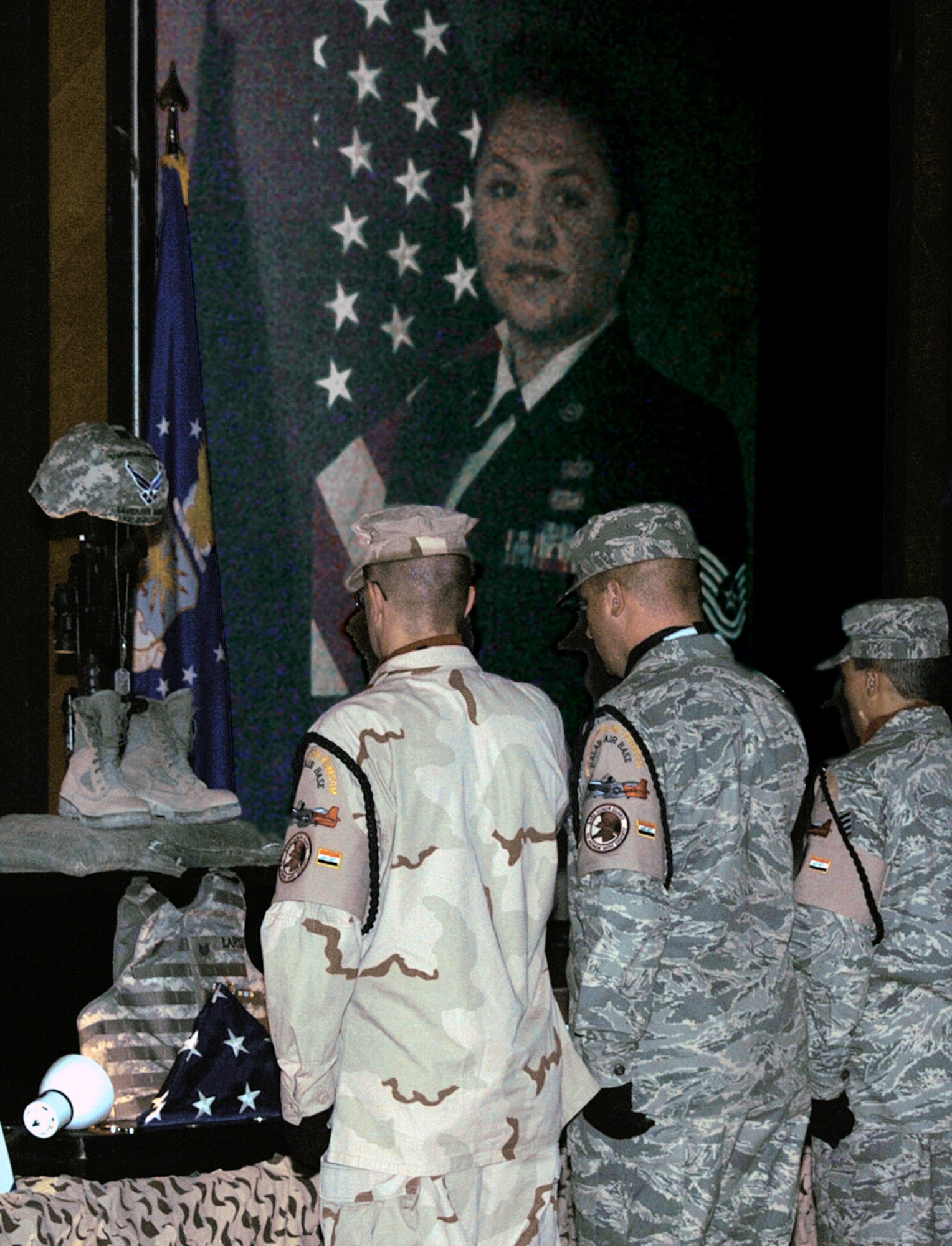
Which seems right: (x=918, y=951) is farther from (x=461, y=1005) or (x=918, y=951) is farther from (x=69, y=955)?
(x=69, y=955)

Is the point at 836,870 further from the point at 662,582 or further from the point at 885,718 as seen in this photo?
the point at 662,582

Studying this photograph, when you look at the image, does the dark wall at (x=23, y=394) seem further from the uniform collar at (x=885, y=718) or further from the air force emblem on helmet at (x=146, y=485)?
the uniform collar at (x=885, y=718)

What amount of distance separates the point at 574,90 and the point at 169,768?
3.26 metres

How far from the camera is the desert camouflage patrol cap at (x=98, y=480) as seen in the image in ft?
7.82

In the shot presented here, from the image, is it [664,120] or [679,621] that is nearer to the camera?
[679,621]

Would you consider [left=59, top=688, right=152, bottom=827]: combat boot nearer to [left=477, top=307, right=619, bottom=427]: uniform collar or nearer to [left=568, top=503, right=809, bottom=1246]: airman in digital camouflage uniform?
[left=568, top=503, right=809, bottom=1246]: airman in digital camouflage uniform

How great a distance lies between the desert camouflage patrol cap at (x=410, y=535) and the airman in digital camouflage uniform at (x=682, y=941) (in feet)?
1.19

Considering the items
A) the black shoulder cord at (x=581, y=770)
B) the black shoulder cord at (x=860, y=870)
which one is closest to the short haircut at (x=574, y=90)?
the black shoulder cord at (x=860, y=870)

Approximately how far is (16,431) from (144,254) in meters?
0.64

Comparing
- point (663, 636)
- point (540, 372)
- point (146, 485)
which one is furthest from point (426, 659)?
point (540, 372)

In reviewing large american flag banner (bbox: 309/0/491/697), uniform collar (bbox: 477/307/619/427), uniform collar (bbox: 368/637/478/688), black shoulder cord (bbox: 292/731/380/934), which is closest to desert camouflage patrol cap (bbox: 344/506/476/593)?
uniform collar (bbox: 368/637/478/688)

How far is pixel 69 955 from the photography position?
2176 mm

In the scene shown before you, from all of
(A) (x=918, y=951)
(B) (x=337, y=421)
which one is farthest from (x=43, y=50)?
(A) (x=918, y=951)

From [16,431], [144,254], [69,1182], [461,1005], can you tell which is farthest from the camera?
[144,254]
